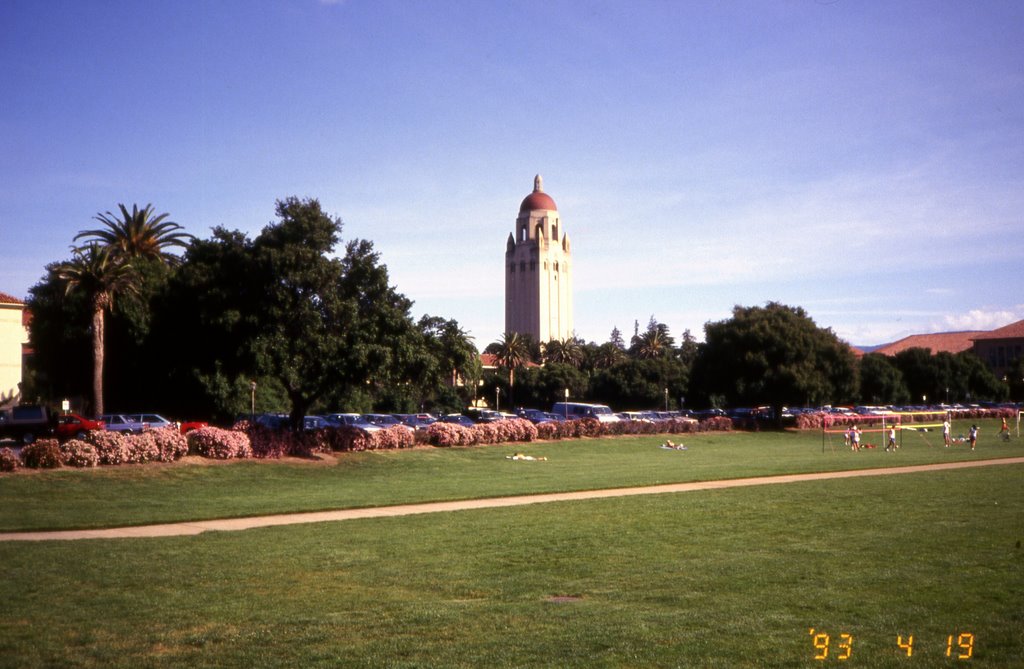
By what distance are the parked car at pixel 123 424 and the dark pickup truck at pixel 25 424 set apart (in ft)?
8.18

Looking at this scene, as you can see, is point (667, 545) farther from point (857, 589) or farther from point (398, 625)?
point (398, 625)

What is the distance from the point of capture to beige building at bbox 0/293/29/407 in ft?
192

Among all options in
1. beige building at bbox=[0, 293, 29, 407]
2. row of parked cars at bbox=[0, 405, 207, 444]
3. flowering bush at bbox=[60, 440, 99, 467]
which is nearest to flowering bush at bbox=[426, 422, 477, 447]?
row of parked cars at bbox=[0, 405, 207, 444]

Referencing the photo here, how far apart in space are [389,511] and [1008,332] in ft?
500

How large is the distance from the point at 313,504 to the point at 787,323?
5791 centimetres

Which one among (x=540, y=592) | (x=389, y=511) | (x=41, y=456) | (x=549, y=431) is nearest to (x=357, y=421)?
(x=549, y=431)

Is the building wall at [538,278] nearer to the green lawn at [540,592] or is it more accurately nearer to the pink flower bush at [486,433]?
the pink flower bush at [486,433]

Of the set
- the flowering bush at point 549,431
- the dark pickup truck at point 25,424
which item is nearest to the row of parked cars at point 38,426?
the dark pickup truck at point 25,424

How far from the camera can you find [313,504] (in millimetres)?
22766

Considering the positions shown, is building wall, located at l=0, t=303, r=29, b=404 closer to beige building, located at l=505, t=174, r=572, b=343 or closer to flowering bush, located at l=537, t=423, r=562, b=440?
flowering bush, located at l=537, t=423, r=562, b=440

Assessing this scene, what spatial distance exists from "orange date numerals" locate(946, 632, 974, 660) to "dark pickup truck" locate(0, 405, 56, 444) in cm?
3683

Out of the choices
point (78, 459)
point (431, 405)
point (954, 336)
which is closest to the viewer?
point (78, 459)

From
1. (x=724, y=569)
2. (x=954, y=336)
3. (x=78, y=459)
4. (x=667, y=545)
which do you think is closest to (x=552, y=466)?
(x=78, y=459)

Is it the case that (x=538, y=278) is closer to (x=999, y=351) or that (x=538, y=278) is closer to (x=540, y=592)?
(x=999, y=351)
